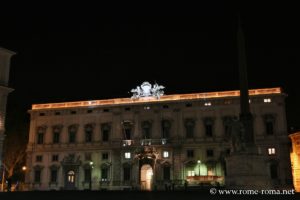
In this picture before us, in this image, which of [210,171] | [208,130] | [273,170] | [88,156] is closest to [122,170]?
[88,156]

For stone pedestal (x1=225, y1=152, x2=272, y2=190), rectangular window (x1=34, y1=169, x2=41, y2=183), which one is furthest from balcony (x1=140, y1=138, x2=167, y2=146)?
stone pedestal (x1=225, y1=152, x2=272, y2=190)

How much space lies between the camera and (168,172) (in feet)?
165

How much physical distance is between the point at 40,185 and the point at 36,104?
11991 mm

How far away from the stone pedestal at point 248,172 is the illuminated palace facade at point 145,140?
60.2 feet

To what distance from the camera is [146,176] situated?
5244 cm

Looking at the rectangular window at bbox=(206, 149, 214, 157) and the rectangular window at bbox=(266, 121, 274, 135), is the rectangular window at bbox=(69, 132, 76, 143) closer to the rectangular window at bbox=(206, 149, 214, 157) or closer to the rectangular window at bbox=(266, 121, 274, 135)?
the rectangular window at bbox=(206, 149, 214, 157)

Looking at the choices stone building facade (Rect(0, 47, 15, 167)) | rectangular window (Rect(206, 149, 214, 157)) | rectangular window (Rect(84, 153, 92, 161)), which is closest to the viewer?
stone building facade (Rect(0, 47, 15, 167))

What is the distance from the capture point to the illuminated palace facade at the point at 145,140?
48875 mm

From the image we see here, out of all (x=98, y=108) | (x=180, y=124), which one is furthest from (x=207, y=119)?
(x=98, y=108)

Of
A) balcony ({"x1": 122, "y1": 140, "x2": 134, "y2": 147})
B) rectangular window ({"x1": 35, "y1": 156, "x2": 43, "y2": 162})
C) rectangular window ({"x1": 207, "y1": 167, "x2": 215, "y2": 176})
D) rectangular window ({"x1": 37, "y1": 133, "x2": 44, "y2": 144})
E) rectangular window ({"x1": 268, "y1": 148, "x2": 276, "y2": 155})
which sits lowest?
rectangular window ({"x1": 207, "y1": 167, "x2": 215, "y2": 176})

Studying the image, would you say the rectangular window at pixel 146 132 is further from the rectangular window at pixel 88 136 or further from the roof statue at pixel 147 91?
the rectangular window at pixel 88 136

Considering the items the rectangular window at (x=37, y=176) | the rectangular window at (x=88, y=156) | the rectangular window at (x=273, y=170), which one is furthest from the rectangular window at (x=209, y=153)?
the rectangular window at (x=37, y=176)

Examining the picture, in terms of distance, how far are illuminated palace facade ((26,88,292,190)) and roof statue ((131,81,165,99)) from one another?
0.68 metres

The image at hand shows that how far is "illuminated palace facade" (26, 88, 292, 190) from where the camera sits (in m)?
48.9
